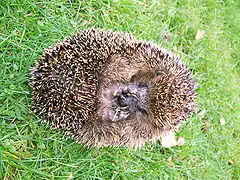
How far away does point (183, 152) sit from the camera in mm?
3727

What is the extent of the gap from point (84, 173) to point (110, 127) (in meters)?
0.50

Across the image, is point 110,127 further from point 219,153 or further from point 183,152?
point 219,153

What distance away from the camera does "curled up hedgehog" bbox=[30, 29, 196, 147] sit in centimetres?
272

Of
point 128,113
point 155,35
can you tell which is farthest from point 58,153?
point 155,35

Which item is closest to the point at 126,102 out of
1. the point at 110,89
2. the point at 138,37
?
the point at 110,89

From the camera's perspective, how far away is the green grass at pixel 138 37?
2904mm

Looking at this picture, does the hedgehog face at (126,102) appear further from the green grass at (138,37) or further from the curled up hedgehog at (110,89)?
the green grass at (138,37)

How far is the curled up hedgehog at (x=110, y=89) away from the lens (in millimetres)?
2725

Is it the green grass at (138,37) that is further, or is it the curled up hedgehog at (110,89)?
the green grass at (138,37)

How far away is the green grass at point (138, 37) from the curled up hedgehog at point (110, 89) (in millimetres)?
199

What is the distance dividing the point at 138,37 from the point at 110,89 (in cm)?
99

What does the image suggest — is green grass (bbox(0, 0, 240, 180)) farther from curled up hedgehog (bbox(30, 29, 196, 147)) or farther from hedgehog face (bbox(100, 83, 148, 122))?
hedgehog face (bbox(100, 83, 148, 122))

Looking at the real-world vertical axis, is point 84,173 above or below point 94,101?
below

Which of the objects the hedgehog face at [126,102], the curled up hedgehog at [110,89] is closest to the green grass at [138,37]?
the curled up hedgehog at [110,89]
